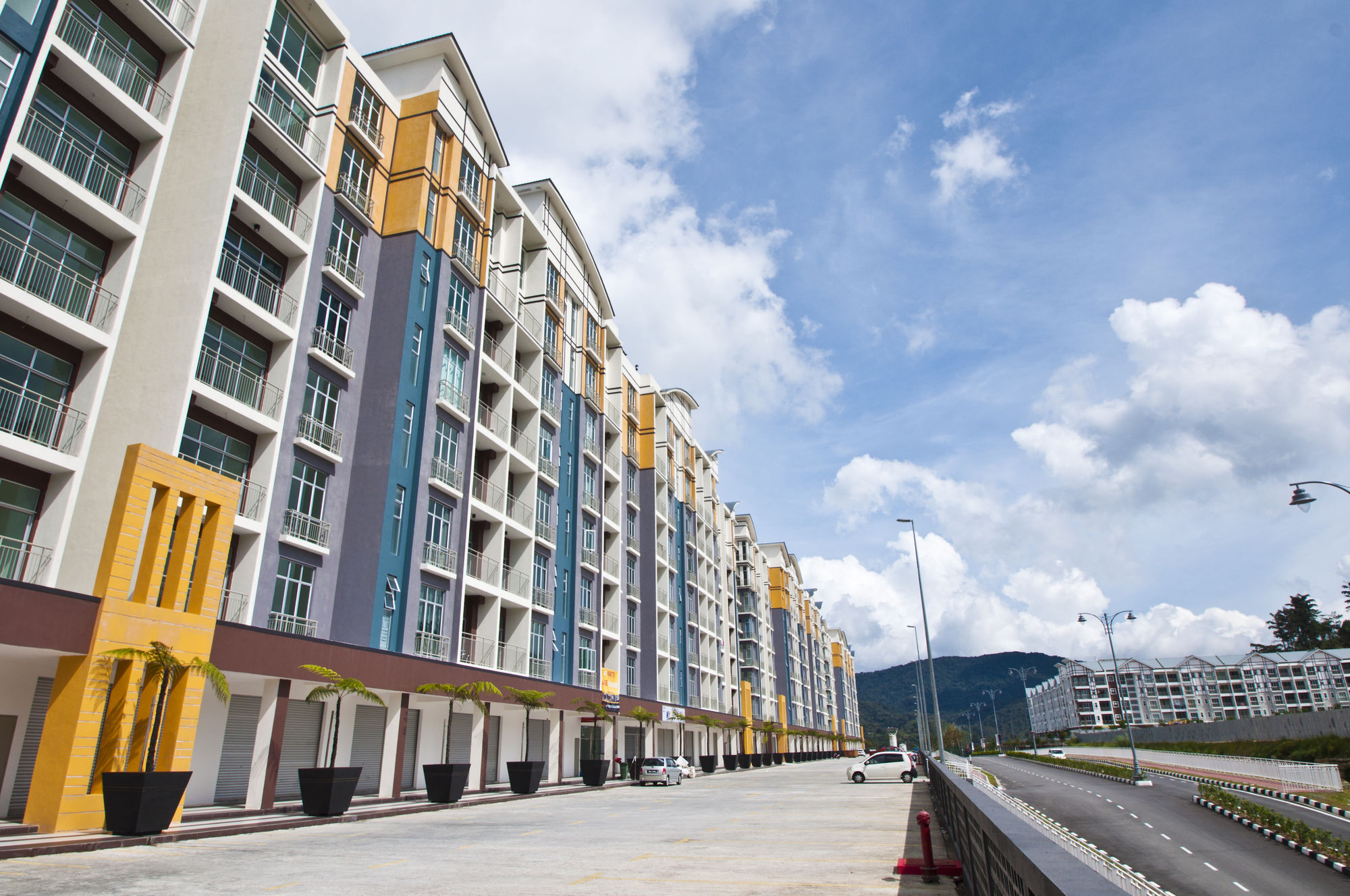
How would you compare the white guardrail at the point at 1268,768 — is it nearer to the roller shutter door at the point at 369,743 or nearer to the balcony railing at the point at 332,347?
the roller shutter door at the point at 369,743

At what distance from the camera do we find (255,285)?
80.9 feet

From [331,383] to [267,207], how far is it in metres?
6.12

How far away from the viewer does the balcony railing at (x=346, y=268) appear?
90.6ft

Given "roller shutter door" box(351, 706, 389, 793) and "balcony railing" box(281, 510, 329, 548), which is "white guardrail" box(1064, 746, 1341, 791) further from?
"balcony railing" box(281, 510, 329, 548)

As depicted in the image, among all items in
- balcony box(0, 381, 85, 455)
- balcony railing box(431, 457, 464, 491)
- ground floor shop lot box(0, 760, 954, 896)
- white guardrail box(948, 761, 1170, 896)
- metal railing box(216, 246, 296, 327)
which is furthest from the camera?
balcony railing box(431, 457, 464, 491)

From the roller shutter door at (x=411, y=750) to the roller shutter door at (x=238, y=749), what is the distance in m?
6.72

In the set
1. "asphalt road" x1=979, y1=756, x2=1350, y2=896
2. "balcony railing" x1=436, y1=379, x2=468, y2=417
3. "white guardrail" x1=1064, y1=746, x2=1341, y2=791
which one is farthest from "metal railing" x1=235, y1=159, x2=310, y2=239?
"white guardrail" x1=1064, y1=746, x2=1341, y2=791

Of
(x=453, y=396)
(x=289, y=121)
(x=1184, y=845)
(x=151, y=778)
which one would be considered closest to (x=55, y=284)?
(x=289, y=121)

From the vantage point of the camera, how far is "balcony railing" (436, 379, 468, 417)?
31.1 m

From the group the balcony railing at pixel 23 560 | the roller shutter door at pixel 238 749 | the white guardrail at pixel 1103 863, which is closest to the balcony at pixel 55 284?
the balcony railing at pixel 23 560

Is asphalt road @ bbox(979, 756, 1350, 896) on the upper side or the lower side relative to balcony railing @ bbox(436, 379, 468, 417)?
lower

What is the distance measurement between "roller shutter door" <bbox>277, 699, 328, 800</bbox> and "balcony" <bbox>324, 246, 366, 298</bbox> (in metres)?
14.6

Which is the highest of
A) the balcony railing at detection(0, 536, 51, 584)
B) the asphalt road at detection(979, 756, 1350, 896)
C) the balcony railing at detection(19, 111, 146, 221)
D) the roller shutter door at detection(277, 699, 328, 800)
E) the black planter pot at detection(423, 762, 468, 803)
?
the balcony railing at detection(19, 111, 146, 221)

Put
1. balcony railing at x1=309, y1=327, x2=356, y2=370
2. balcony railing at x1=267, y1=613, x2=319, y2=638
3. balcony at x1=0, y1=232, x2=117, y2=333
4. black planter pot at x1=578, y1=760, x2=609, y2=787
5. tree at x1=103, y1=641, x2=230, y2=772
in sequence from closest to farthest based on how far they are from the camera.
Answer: tree at x1=103, y1=641, x2=230, y2=772
balcony at x1=0, y1=232, x2=117, y2=333
balcony railing at x1=267, y1=613, x2=319, y2=638
balcony railing at x1=309, y1=327, x2=356, y2=370
black planter pot at x1=578, y1=760, x2=609, y2=787
